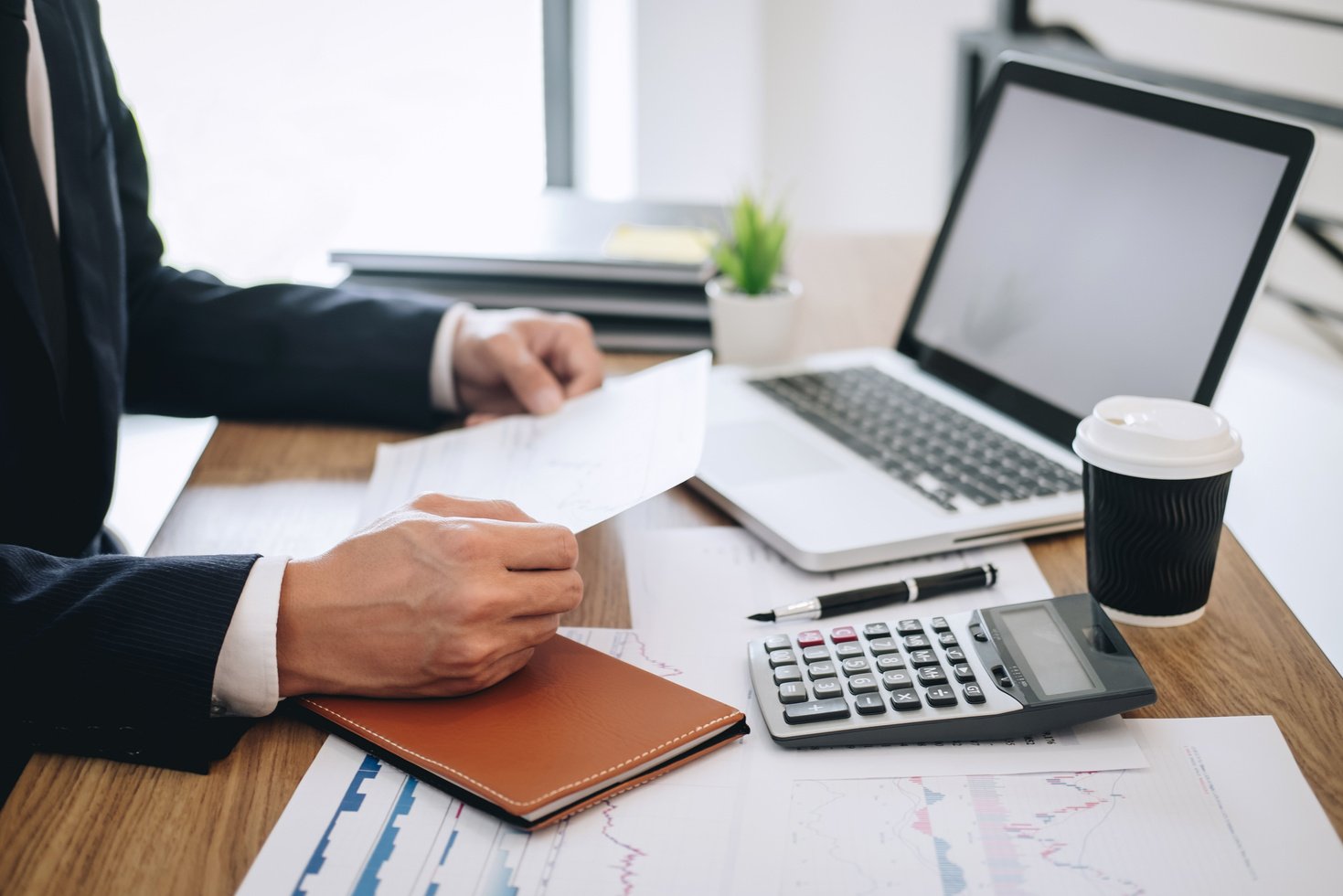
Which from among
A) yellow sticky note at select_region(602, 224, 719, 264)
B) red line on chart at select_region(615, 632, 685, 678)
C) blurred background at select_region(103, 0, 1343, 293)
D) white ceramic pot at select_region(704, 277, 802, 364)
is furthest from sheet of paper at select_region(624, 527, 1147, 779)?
blurred background at select_region(103, 0, 1343, 293)

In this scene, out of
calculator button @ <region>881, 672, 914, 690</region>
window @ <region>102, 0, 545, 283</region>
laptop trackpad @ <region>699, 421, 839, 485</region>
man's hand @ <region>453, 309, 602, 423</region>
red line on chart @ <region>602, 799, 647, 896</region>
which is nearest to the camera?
red line on chart @ <region>602, 799, 647, 896</region>

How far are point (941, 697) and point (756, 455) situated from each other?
0.34 metres

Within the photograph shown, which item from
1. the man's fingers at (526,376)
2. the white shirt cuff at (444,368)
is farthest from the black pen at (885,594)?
the white shirt cuff at (444,368)

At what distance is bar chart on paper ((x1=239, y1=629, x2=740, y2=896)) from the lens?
19.5 inches

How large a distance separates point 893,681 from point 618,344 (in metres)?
0.67

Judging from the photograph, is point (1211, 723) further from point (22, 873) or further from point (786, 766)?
point (22, 873)

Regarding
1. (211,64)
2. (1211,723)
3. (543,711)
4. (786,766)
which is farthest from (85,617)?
(211,64)

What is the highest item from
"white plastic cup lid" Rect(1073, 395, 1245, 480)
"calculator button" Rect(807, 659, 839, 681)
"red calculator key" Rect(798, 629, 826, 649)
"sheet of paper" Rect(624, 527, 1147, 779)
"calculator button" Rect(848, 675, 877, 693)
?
"white plastic cup lid" Rect(1073, 395, 1245, 480)

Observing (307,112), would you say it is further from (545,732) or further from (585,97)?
(545,732)

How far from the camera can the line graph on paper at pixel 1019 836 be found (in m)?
0.49

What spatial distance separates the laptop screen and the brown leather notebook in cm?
47

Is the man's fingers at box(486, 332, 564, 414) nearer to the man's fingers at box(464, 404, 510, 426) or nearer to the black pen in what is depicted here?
the man's fingers at box(464, 404, 510, 426)

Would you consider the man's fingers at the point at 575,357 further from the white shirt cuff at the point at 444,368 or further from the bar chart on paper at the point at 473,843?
the bar chart on paper at the point at 473,843

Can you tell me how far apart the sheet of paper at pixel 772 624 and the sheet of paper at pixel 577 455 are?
0.20 ft
